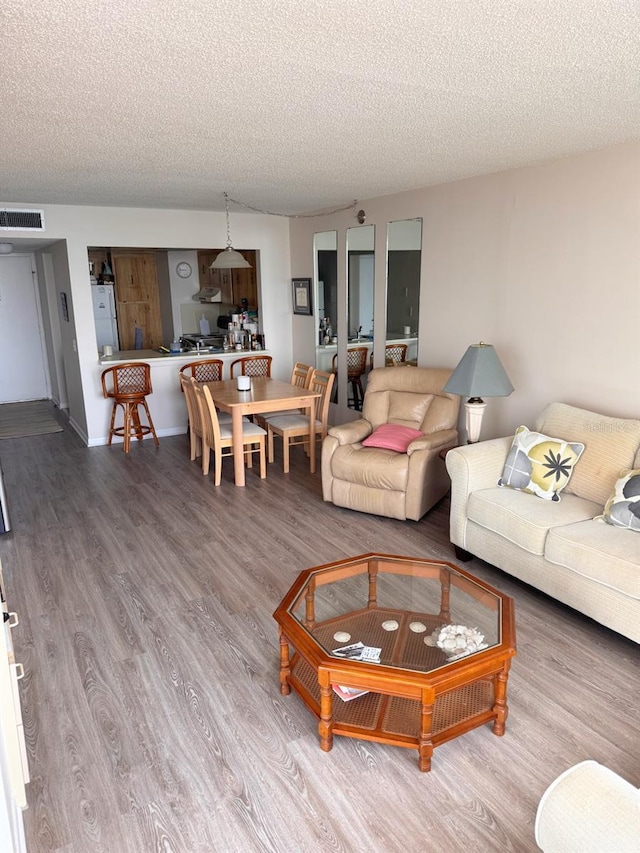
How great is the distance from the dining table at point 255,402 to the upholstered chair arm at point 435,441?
1.40m

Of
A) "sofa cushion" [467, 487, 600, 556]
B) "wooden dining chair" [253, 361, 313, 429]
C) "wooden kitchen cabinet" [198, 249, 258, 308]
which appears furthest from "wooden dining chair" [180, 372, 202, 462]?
"wooden kitchen cabinet" [198, 249, 258, 308]

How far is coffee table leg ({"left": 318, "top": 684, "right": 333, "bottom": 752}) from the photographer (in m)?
2.14

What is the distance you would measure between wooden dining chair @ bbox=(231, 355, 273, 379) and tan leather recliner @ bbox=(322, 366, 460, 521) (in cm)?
220

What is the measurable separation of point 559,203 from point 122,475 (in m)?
4.14

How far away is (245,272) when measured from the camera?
8.84 m

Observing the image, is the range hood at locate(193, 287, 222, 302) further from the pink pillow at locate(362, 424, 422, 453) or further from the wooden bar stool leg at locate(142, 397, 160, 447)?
the pink pillow at locate(362, 424, 422, 453)

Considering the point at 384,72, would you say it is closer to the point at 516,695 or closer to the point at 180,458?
the point at 516,695

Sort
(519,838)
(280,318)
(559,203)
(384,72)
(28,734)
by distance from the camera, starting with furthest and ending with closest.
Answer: (280,318), (559,203), (28,734), (384,72), (519,838)

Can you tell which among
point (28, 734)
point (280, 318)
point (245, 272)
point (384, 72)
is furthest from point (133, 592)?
point (245, 272)

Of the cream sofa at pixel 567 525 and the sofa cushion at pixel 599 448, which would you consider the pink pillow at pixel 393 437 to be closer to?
the cream sofa at pixel 567 525

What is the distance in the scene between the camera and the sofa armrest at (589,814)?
1244 mm

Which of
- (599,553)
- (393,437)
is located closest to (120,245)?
(393,437)

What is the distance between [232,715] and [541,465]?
214 cm

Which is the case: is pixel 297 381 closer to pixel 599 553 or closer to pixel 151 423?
pixel 151 423
